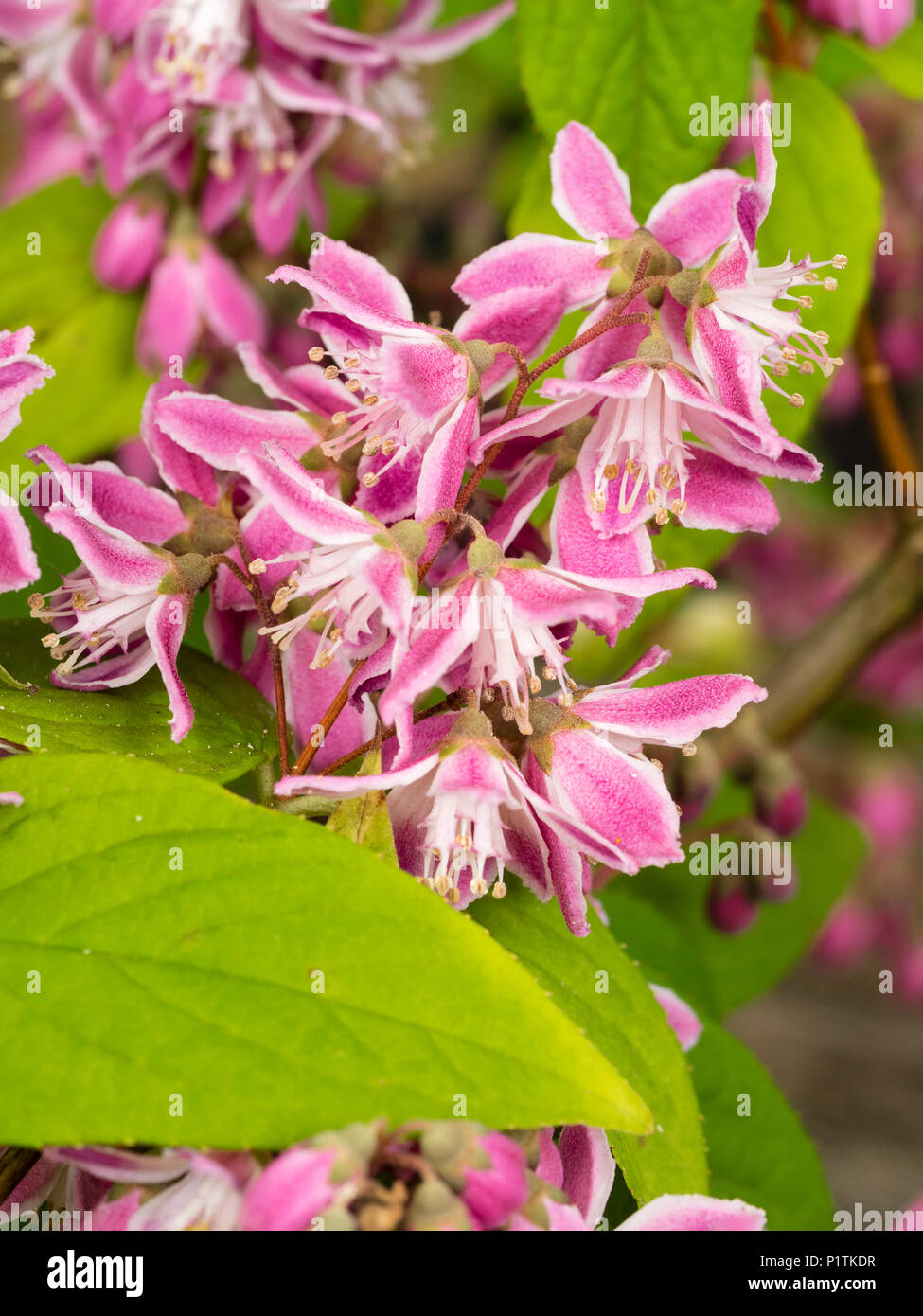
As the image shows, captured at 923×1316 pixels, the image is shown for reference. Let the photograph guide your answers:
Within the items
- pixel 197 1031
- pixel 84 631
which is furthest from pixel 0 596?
pixel 197 1031

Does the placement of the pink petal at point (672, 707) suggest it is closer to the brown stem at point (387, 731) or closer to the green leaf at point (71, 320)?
the brown stem at point (387, 731)

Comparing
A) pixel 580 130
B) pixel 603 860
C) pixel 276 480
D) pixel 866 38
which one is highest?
pixel 866 38

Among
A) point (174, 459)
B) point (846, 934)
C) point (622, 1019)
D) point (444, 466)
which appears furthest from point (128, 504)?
point (846, 934)

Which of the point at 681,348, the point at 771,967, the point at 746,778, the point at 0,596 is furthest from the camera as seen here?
the point at 771,967

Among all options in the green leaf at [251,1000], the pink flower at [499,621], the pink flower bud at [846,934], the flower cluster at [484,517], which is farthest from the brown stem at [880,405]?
the pink flower bud at [846,934]

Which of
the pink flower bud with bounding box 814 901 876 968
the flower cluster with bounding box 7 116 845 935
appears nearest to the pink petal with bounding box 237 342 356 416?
the flower cluster with bounding box 7 116 845 935

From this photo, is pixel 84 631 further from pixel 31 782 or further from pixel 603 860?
pixel 603 860
